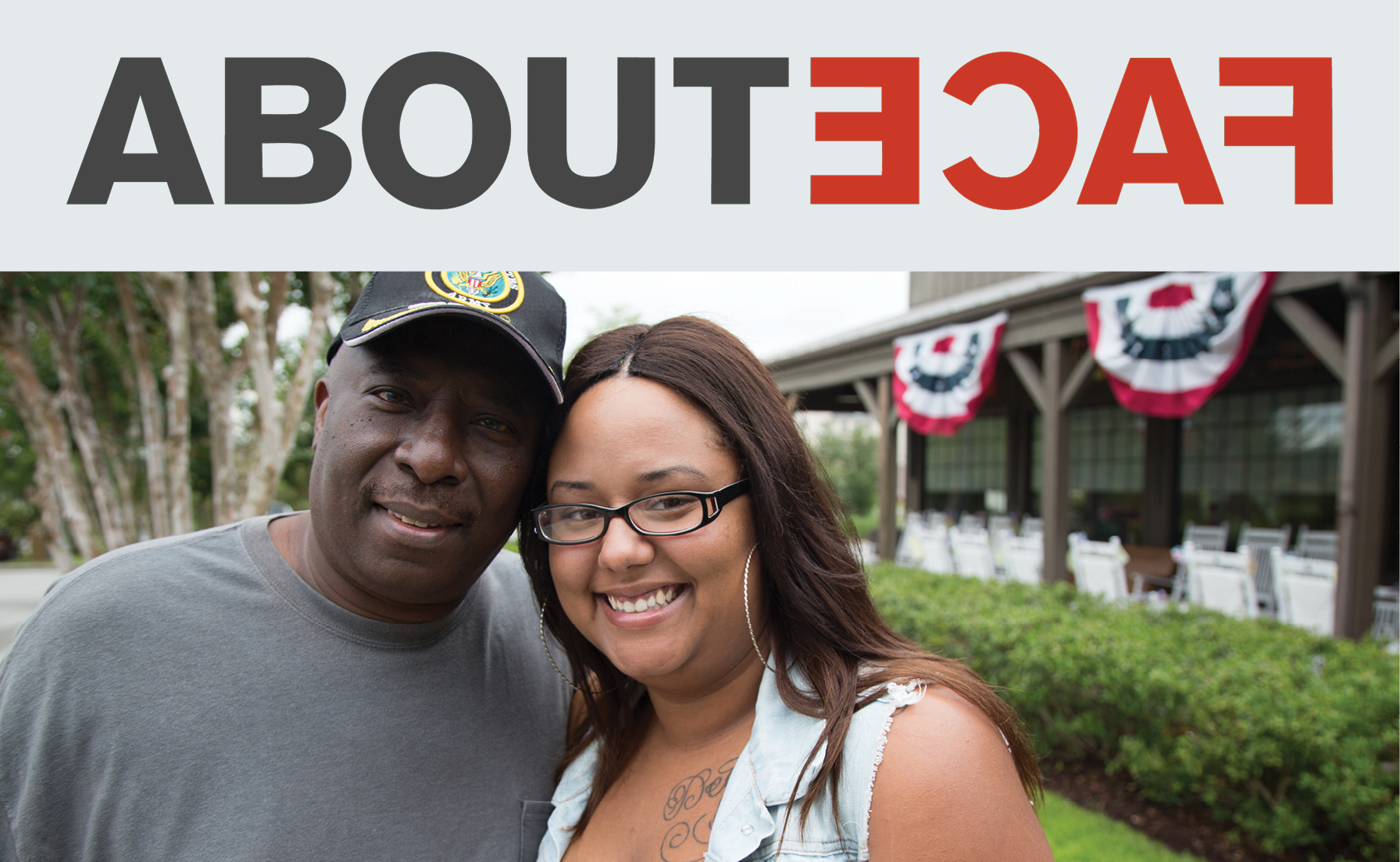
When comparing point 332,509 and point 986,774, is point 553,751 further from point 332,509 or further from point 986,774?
point 986,774

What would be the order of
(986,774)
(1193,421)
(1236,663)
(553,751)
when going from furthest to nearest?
(1193,421) < (1236,663) < (553,751) < (986,774)

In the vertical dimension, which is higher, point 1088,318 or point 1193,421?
point 1088,318

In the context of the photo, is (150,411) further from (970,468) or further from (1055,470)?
(970,468)

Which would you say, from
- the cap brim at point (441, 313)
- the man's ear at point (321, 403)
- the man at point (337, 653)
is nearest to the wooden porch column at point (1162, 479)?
the man at point (337, 653)

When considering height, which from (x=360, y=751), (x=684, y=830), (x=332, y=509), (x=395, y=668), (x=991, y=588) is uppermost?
(x=332, y=509)

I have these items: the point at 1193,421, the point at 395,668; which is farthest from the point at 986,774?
the point at 1193,421

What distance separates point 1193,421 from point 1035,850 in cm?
1287

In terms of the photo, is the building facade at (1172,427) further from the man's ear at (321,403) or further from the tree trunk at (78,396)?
the tree trunk at (78,396)

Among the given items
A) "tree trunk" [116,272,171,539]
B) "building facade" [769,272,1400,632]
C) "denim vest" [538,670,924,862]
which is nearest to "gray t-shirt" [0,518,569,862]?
"denim vest" [538,670,924,862]

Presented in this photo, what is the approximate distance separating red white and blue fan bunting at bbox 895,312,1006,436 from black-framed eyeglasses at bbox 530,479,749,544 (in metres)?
9.08

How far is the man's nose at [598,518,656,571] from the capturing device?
1.48 meters

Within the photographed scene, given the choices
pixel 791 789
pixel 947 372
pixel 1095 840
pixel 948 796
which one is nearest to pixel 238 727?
pixel 791 789

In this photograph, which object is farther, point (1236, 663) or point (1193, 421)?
point (1193, 421)

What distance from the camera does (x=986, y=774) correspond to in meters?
1.31
